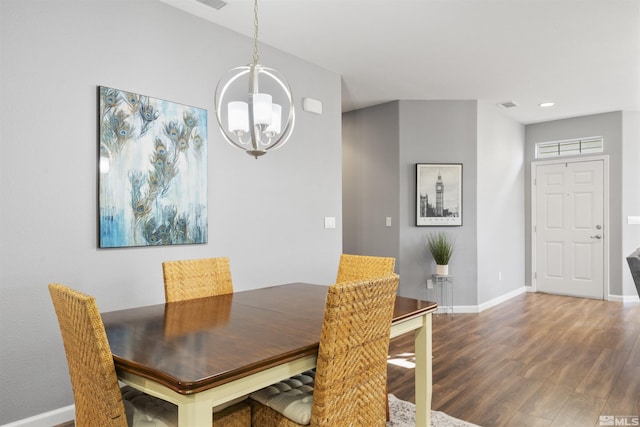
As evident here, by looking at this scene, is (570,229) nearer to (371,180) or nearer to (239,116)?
(371,180)

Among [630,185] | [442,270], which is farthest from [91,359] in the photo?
[630,185]

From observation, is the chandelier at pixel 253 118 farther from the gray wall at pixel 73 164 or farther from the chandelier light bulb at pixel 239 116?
the gray wall at pixel 73 164

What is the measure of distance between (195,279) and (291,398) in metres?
0.95

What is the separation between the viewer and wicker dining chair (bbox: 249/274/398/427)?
1.43 metres

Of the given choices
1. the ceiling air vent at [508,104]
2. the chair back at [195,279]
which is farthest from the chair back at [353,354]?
the ceiling air vent at [508,104]

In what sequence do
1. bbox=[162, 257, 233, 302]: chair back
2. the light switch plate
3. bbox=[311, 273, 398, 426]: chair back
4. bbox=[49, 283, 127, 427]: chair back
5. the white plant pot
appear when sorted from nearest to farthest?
bbox=[49, 283, 127, 427]: chair back, bbox=[311, 273, 398, 426]: chair back, bbox=[162, 257, 233, 302]: chair back, the light switch plate, the white plant pot

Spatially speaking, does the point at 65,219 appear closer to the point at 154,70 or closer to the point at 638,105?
the point at 154,70

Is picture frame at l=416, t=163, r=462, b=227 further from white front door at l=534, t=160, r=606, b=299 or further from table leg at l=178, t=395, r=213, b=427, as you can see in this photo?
Result: table leg at l=178, t=395, r=213, b=427

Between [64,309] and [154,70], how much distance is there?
1.89m

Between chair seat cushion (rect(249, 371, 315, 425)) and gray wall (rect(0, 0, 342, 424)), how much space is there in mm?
1383

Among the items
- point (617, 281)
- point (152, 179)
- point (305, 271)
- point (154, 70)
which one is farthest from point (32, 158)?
point (617, 281)

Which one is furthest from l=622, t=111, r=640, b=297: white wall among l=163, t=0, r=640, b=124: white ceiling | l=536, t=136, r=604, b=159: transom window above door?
l=163, t=0, r=640, b=124: white ceiling

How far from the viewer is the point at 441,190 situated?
512 centimetres

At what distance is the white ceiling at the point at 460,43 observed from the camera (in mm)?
2875
